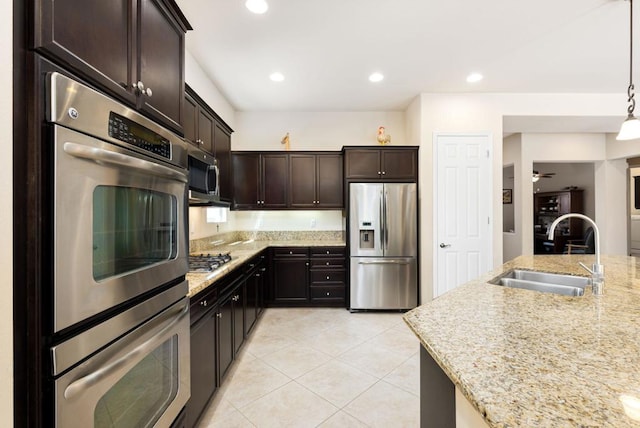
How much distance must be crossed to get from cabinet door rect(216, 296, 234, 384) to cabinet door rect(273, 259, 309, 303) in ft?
5.32

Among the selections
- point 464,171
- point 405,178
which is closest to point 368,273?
point 405,178

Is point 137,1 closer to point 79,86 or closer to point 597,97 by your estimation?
point 79,86

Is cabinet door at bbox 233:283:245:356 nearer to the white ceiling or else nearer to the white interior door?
the white ceiling

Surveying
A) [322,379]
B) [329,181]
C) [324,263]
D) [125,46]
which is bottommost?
[322,379]

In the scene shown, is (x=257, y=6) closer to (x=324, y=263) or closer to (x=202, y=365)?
(x=202, y=365)

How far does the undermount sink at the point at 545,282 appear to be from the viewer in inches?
68.9

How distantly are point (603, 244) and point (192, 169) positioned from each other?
730 centimetres

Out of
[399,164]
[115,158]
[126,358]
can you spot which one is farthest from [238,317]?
[399,164]

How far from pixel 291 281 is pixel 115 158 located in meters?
3.27

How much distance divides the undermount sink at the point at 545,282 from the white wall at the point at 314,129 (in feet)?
9.54

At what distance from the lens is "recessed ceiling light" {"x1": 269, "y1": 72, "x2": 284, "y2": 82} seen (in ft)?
10.6

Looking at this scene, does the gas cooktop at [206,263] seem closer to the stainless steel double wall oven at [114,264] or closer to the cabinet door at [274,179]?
the stainless steel double wall oven at [114,264]

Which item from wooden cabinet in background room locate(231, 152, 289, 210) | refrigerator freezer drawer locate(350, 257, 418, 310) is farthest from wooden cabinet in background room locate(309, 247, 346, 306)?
wooden cabinet in background room locate(231, 152, 289, 210)

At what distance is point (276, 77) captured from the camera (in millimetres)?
3314
